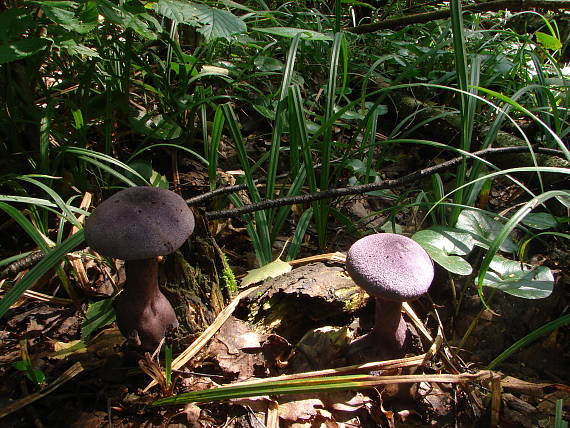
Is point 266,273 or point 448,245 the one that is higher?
point 448,245

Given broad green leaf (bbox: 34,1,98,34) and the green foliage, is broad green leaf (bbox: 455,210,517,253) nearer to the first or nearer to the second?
the green foliage

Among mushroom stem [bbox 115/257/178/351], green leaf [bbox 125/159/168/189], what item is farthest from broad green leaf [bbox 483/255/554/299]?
green leaf [bbox 125/159/168/189]

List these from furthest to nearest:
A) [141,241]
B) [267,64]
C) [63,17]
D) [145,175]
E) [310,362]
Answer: [267,64] → [145,175] → [310,362] → [63,17] → [141,241]

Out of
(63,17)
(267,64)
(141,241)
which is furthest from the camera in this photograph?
(267,64)

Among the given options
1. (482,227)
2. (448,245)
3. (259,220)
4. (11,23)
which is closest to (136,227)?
(259,220)

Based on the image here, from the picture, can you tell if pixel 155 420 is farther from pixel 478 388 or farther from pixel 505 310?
pixel 505 310

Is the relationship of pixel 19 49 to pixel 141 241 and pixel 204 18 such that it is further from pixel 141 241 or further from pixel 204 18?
pixel 141 241

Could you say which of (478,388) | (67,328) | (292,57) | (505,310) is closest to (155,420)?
(67,328)
